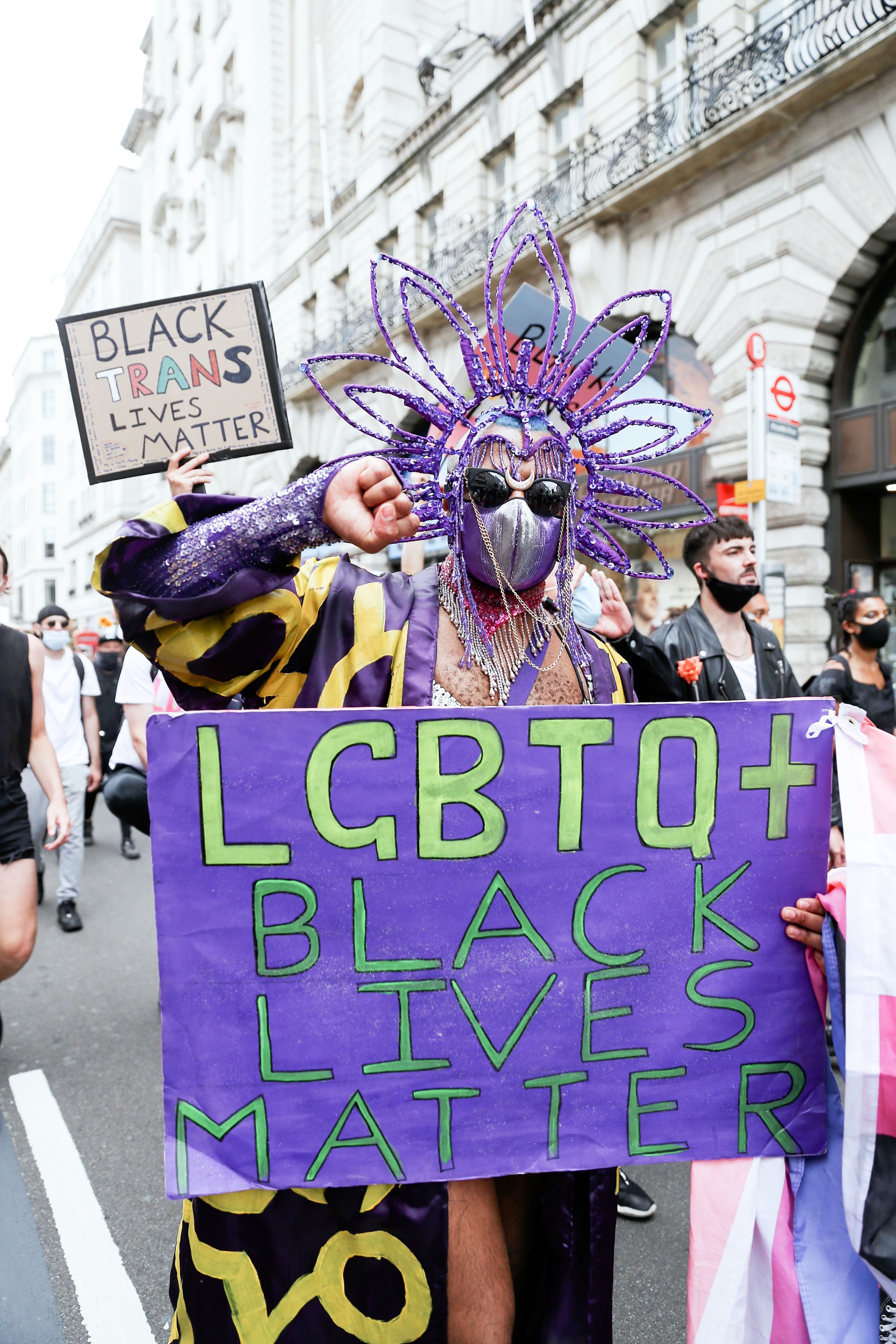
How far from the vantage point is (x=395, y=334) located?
16062 millimetres

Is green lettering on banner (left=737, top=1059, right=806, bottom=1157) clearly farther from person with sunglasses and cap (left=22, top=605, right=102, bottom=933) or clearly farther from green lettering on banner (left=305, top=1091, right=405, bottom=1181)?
person with sunglasses and cap (left=22, top=605, right=102, bottom=933)


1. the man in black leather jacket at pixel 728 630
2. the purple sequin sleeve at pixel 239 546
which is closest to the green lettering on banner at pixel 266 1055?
the purple sequin sleeve at pixel 239 546

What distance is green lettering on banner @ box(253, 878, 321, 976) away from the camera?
129 centimetres

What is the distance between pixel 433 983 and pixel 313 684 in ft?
1.71

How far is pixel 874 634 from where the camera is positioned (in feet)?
14.0

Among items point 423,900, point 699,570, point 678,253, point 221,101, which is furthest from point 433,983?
point 221,101

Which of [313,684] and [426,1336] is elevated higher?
[313,684]

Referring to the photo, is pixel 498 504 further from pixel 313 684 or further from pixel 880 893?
pixel 880 893

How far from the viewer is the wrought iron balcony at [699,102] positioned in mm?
8320

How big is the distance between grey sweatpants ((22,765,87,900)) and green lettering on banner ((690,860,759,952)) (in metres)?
3.55

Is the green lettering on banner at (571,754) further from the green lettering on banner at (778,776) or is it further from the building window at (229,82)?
the building window at (229,82)

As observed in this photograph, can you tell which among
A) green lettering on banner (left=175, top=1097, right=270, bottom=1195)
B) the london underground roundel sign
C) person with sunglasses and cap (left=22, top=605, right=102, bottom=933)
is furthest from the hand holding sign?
the london underground roundel sign

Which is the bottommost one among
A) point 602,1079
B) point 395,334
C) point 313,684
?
point 602,1079

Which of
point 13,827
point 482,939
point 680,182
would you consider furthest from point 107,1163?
point 680,182
